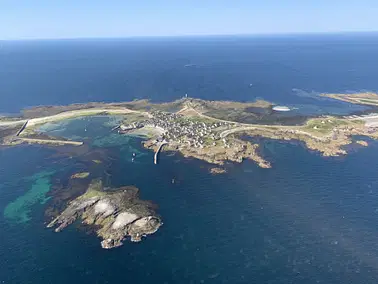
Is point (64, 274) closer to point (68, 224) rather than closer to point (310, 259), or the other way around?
point (68, 224)

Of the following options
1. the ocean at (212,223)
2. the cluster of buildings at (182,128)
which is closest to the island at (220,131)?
the cluster of buildings at (182,128)

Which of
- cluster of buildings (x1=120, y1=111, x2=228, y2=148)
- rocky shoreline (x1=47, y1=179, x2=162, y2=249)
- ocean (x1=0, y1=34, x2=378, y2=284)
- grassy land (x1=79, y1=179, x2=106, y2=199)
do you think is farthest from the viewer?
cluster of buildings (x1=120, y1=111, x2=228, y2=148)

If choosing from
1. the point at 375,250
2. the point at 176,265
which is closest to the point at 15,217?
the point at 176,265

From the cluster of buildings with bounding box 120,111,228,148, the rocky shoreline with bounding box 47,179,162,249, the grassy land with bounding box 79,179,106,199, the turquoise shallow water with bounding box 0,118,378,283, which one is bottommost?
the turquoise shallow water with bounding box 0,118,378,283

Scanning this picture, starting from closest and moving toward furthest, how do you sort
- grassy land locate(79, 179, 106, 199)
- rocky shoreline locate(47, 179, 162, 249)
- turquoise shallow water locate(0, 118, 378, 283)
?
1. turquoise shallow water locate(0, 118, 378, 283)
2. rocky shoreline locate(47, 179, 162, 249)
3. grassy land locate(79, 179, 106, 199)

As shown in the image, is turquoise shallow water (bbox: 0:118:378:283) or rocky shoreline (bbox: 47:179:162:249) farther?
rocky shoreline (bbox: 47:179:162:249)

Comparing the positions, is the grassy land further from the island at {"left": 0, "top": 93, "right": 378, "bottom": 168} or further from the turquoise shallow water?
the island at {"left": 0, "top": 93, "right": 378, "bottom": 168}

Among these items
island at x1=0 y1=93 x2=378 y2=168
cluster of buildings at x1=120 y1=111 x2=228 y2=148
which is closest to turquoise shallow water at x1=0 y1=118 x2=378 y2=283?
island at x1=0 y1=93 x2=378 y2=168

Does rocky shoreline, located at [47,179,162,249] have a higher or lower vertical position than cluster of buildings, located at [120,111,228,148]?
lower
